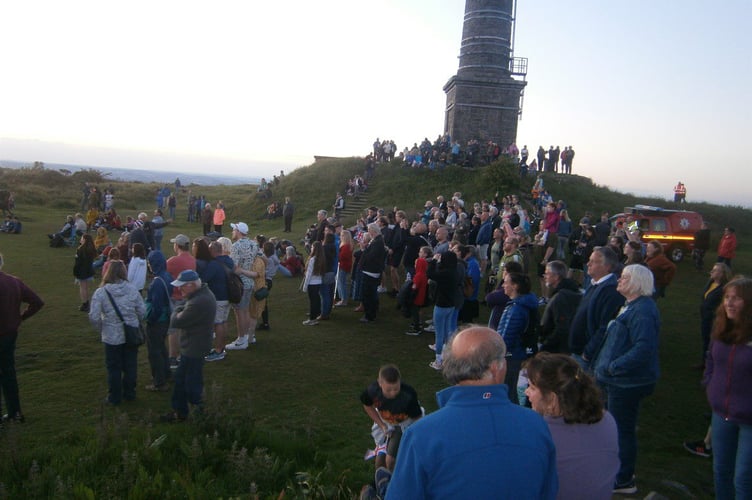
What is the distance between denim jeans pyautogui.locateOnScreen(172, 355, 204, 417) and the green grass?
0.26 meters

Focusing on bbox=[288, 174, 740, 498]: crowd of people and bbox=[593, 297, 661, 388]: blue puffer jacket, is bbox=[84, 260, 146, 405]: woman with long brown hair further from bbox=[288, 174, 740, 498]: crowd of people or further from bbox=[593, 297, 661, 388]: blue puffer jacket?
bbox=[593, 297, 661, 388]: blue puffer jacket

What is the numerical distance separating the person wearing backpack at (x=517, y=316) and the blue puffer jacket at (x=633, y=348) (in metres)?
1.01

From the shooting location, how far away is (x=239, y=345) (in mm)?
8352

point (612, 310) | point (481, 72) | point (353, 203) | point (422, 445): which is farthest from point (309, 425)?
point (481, 72)

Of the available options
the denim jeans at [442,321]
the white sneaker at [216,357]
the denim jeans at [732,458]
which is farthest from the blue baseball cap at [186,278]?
the denim jeans at [732,458]

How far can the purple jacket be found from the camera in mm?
3680

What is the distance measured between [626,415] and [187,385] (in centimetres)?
429

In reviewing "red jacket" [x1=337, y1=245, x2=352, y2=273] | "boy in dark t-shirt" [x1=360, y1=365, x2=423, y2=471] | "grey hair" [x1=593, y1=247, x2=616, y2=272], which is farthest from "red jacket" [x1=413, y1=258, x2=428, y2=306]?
"boy in dark t-shirt" [x1=360, y1=365, x2=423, y2=471]

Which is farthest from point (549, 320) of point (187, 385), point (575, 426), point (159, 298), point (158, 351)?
point (158, 351)

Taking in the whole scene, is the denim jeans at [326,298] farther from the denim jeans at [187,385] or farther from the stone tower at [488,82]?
the stone tower at [488,82]

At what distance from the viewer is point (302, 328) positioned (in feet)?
31.6

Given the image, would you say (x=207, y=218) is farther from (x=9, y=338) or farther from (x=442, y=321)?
(x=9, y=338)

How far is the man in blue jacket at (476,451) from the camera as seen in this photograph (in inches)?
79.7

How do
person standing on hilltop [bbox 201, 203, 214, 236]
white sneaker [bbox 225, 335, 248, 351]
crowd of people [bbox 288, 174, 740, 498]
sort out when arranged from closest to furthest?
crowd of people [bbox 288, 174, 740, 498]
white sneaker [bbox 225, 335, 248, 351]
person standing on hilltop [bbox 201, 203, 214, 236]
